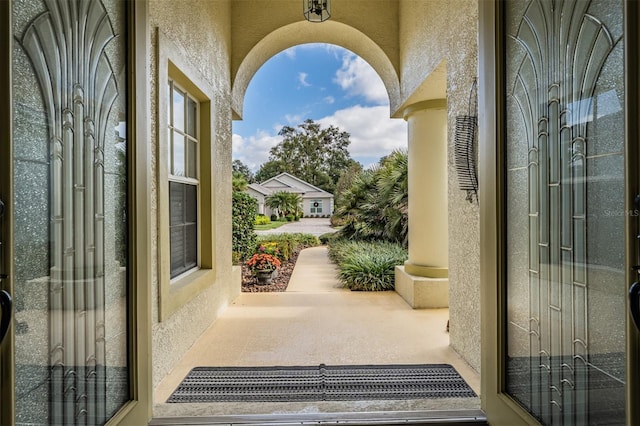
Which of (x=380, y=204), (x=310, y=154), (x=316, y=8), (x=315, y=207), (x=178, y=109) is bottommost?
(x=380, y=204)

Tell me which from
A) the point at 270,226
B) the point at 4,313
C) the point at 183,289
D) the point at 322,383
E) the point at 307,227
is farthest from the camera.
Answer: the point at 307,227

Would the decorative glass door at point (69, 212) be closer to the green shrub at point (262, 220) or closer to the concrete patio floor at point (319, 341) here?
the concrete patio floor at point (319, 341)

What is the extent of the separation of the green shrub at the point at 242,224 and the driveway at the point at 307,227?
4776mm

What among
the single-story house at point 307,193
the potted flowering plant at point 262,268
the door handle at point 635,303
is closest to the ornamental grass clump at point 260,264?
the potted flowering plant at point 262,268

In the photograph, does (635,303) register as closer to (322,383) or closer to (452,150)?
(322,383)

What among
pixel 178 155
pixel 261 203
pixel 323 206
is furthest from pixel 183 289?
pixel 323 206

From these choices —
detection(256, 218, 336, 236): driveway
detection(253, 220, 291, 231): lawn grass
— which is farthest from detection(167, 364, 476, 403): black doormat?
detection(253, 220, 291, 231): lawn grass

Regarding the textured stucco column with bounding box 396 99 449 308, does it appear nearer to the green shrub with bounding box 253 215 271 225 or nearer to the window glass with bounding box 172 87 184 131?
the window glass with bounding box 172 87 184 131

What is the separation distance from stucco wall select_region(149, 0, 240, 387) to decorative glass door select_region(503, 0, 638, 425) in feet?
7.55

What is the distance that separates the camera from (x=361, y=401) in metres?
2.30

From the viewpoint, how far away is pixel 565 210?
142 cm

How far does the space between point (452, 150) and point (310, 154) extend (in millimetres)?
19039

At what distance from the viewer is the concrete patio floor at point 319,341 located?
220 centimetres

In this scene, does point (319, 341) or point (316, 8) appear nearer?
point (319, 341)
